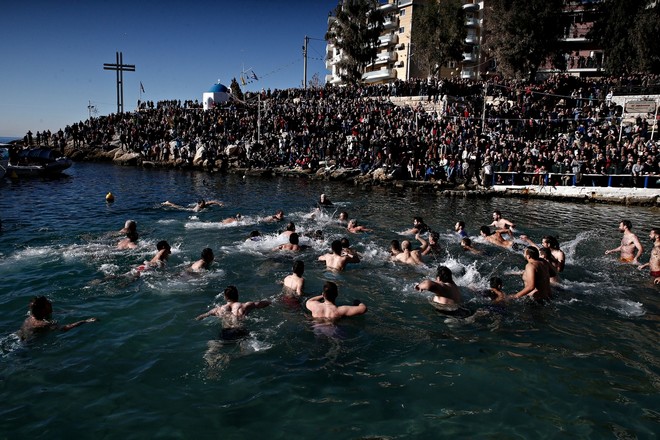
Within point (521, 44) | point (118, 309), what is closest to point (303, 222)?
point (118, 309)

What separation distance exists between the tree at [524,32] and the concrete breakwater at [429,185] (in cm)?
2460

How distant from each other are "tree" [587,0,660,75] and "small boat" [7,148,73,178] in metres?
51.9

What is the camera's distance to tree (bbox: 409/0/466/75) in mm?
53438

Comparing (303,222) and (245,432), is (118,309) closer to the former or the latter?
(245,432)

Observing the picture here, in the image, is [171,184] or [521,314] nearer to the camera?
[521,314]

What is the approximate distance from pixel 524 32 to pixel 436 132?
71.1 feet

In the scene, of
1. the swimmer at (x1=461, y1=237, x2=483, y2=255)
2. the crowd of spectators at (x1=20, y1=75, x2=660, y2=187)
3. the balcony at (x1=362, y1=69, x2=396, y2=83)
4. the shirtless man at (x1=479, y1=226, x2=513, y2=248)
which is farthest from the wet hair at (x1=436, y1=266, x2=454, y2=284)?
the balcony at (x1=362, y1=69, x2=396, y2=83)

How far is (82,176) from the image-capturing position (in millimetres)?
35406

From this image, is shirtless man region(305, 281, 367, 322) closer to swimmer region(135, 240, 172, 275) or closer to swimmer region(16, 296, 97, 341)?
swimmer region(16, 296, 97, 341)

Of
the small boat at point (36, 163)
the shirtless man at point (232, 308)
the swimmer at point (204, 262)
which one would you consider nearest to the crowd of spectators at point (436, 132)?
the small boat at point (36, 163)

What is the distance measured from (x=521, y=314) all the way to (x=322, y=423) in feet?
17.1

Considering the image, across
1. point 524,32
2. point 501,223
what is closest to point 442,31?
point 524,32

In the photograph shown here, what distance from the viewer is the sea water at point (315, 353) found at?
5703 mm

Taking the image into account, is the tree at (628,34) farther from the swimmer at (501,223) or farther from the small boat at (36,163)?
the small boat at (36,163)
